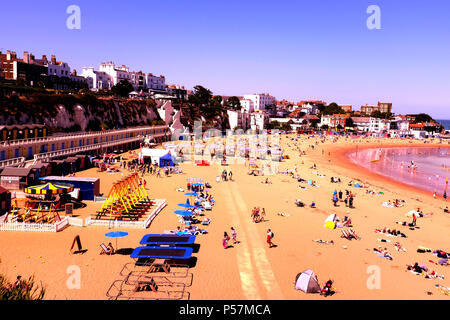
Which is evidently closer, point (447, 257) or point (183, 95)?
point (447, 257)

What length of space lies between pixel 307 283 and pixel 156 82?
122 m

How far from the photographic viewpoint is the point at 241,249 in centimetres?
1733

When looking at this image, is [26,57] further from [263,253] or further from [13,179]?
[263,253]

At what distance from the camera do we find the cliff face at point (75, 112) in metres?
45.0

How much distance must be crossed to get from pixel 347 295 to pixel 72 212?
57.4ft

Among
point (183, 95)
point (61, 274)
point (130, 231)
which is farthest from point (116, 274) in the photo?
point (183, 95)

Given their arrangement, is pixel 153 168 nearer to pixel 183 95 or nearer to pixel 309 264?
pixel 309 264

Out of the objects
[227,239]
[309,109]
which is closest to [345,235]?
[227,239]

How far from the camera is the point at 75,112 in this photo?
56094mm

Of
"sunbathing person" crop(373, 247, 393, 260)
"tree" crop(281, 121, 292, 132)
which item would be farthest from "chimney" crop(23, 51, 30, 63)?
"sunbathing person" crop(373, 247, 393, 260)

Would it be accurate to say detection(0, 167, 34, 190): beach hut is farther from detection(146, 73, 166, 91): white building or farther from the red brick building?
the red brick building

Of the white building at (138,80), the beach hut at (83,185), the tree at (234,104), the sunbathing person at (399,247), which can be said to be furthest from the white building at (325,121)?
the beach hut at (83,185)
